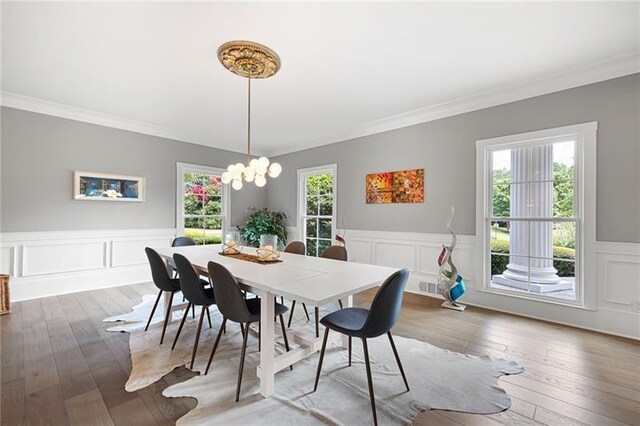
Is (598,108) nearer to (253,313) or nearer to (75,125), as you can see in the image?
(253,313)

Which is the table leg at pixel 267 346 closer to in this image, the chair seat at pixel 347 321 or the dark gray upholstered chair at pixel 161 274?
the chair seat at pixel 347 321

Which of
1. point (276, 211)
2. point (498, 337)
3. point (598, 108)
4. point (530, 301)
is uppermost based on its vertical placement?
point (598, 108)

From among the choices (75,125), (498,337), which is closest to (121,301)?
(75,125)

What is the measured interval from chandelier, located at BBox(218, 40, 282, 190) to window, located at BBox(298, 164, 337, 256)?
2.60 meters

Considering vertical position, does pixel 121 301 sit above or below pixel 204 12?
below

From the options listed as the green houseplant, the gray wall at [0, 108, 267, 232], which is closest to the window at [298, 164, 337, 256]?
the green houseplant

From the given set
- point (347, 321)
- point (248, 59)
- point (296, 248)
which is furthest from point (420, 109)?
point (347, 321)

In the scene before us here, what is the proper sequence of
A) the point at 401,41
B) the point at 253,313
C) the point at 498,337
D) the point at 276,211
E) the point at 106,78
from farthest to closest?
1. the point at 276,211
2. the point at 106,78
3. the point at 498,337
4. the point at 401,41
5. the point at 253,313

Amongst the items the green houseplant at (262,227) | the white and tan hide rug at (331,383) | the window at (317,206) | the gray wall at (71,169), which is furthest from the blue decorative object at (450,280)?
the gray wall at (71,169)

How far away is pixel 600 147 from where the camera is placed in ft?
9.41

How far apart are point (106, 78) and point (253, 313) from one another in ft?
10.1

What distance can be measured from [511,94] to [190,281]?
3998mm

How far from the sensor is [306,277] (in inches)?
78.6

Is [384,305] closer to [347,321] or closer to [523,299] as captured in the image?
[347,321]
